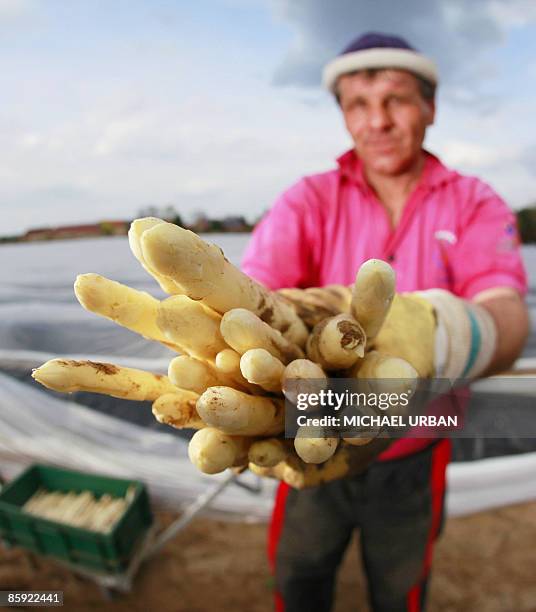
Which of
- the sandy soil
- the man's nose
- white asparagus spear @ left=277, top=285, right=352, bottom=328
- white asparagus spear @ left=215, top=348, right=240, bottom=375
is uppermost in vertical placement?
the man's nose

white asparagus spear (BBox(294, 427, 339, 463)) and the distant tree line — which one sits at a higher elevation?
the distant tree line

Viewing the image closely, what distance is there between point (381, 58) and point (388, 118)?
0.17m

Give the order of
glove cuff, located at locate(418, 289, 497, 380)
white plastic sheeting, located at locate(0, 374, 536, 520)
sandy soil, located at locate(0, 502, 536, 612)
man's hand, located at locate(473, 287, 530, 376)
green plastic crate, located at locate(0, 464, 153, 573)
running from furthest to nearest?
white plastic sheeting, located at locate(0, 374, 536, 520) < sandy soil, located at locate(0, 502, 536, 612) < green plastic crate, located at locate(0, 464, 153, 573) < man's hand, located at locate(473, 287, 530, 376) < glove cuff, located at locate(418, 289, 497, 380)

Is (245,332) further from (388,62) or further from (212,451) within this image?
(388,62)

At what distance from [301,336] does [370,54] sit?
100cm

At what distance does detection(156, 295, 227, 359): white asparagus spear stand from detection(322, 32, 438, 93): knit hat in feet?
3.45

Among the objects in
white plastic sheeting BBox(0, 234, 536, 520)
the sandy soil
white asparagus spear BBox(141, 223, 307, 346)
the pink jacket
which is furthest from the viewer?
white plastic sheeting BBox(0, 234, 536, 520)

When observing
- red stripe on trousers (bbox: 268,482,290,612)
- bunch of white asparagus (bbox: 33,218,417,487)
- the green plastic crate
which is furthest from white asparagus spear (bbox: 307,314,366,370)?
the green plastic crate

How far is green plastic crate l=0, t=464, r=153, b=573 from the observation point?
192 centimetres

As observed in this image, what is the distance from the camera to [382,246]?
1.20 m

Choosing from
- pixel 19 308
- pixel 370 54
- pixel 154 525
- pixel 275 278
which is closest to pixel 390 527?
pixel 275 278

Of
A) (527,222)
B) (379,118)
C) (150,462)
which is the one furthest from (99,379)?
(527,222)

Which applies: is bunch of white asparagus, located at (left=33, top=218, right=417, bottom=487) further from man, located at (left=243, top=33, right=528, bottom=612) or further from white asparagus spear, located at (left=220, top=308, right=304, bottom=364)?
man, located at (left=243, top=33, right=528, bottom=612)

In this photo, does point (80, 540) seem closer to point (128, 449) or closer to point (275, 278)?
point (128, 449)
